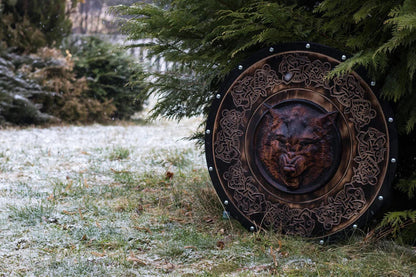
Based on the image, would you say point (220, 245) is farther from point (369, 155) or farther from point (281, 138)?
point (369, 155)

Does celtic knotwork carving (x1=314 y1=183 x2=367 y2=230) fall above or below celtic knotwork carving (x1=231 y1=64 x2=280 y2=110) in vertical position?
below

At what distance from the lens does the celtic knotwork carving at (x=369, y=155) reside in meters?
2.41

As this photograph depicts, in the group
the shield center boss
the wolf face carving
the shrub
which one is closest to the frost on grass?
the shield center boss

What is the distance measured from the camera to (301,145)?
8.23 ft

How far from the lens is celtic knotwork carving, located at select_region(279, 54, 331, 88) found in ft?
8.20

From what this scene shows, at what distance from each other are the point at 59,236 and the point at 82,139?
4.70 meters

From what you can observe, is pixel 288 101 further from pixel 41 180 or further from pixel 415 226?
pixel 41 180

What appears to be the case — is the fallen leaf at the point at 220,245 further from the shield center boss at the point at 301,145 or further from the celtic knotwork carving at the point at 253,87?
the celtic knotwork carving at the point at 253,87

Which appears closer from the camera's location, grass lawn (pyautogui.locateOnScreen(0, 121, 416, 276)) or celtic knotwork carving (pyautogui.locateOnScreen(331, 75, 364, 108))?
grass lawn (pyautogui.locateOnScreen(0, 121, 416, 276))

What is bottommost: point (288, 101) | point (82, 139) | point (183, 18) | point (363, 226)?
point (82, 139)

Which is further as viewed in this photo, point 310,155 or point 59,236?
point 59,236

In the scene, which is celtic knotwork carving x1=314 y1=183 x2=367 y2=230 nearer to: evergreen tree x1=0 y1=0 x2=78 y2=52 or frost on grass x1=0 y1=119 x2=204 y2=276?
frost on grass x1=0 y1=119 x2=204 y2=276

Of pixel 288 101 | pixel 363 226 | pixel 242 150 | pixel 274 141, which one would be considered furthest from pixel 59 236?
pixel 363 226

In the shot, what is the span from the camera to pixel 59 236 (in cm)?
270
